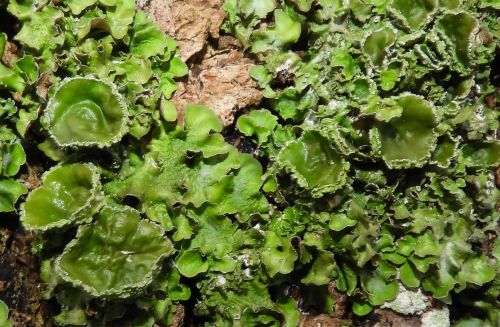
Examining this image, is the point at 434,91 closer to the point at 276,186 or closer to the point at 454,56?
the point at 454,56

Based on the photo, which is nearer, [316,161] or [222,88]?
[316,161]

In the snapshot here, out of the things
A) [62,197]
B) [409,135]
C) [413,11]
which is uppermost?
[413,11]

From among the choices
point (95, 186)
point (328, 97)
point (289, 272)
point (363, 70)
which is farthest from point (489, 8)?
point (95, 186)

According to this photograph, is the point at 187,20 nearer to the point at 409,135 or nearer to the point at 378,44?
the point at 378,44

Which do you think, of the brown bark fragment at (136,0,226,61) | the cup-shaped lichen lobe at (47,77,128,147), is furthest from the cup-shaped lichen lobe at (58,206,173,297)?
the brown bark fragment at (136,0,226,61)

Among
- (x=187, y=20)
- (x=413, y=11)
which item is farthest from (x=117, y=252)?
(x=413, y=11)

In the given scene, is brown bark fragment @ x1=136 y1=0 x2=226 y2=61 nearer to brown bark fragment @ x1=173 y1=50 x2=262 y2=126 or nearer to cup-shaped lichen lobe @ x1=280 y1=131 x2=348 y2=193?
brown bark fragment @ x1=173 y1=50 x2=262 y2=126
